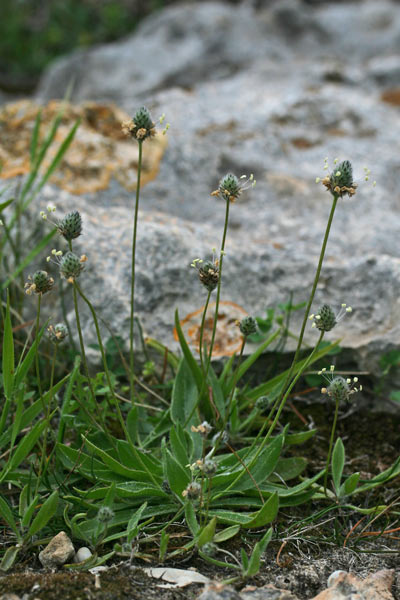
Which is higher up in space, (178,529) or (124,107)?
(124,107)

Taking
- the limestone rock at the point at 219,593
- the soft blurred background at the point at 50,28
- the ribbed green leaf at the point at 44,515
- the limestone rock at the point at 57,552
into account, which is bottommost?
the limestone rock at the point at 57,552

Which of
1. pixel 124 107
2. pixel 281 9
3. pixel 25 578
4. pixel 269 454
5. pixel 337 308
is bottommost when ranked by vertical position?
pixel 25 578

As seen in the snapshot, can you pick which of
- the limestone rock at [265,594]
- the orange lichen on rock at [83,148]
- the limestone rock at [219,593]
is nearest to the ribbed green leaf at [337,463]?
the limestone rock at [265,594]

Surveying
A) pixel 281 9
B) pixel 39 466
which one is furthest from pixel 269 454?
pixel 281 9

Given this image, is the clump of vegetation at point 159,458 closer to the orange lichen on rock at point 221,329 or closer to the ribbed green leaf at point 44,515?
the ribbed green leaf at point 44,515

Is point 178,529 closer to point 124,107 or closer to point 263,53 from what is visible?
point 124,107

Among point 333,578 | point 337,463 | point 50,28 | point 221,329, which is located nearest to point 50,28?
point 50,28
